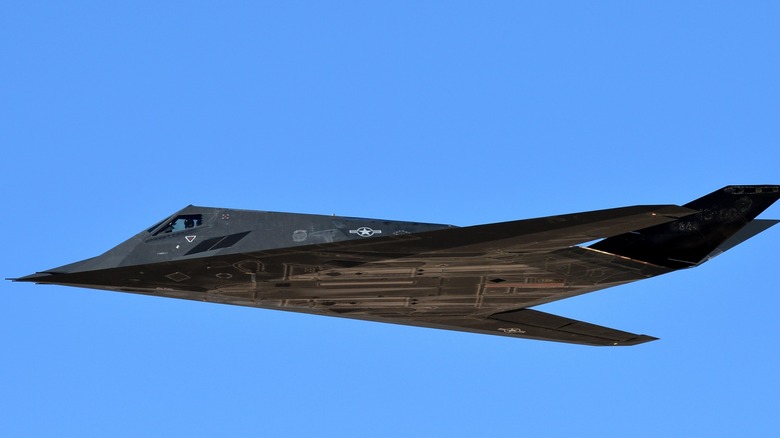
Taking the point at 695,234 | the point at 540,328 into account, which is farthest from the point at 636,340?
the point at 695,234

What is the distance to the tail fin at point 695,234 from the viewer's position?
28125 millimetres

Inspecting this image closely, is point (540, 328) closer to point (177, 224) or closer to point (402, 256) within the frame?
point (402, 256)

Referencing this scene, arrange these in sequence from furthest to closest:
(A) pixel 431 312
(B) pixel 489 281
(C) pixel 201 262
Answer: (A) pixel 431 312 < (B) pixel 489 281 < (C) pixel 201 262

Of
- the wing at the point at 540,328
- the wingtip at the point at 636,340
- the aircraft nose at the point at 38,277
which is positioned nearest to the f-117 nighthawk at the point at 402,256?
the aircraft nose at the point at 38,277

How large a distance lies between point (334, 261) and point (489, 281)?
381 cm

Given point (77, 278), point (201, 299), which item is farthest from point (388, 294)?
point (77, 278)

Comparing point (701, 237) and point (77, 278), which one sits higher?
point (701, 237)

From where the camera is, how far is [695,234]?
28.7m

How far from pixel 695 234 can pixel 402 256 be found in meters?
6.45

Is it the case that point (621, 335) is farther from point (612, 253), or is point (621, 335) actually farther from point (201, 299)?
point (201, 299)

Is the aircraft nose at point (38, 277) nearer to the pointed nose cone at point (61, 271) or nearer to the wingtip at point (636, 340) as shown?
the pointed nose cone at point (61, 271)

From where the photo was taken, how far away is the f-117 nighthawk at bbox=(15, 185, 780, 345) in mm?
26594

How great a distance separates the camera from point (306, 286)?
93.9 ft

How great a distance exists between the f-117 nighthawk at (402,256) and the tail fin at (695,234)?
23 millimetres
